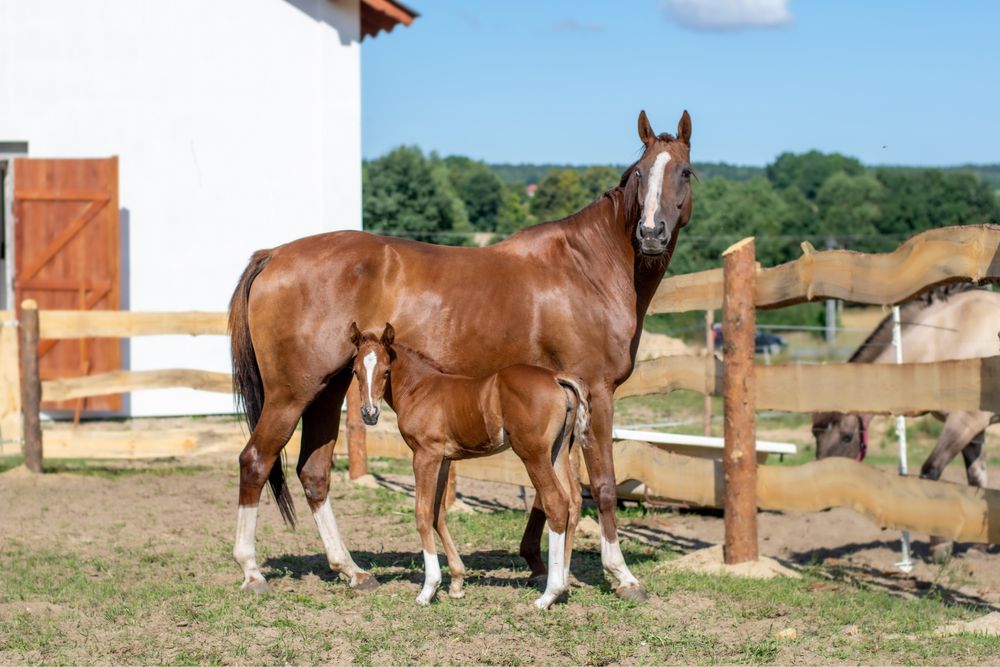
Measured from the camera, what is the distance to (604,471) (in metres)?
5.77

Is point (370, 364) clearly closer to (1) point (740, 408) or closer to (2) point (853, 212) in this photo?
(1) point (740, 408)

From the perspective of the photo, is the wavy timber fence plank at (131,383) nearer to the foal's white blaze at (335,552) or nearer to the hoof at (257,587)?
the foal's white blaze at (335,552)

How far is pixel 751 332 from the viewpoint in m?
6.26

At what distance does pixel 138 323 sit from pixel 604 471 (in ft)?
19.5

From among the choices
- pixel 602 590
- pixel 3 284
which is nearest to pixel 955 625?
pixel 602 590

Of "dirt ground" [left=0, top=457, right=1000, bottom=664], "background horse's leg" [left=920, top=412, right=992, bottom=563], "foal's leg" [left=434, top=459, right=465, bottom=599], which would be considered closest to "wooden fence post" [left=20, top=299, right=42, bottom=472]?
"dirt ground" [left=0, top=457, right=1000, bottom=664]

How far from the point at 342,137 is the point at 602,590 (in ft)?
29.5

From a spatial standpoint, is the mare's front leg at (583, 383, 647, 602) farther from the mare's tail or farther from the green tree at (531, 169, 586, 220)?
the green tree at (531, 169, 586, 220)

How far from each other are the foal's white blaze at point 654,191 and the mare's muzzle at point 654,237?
0.06ft

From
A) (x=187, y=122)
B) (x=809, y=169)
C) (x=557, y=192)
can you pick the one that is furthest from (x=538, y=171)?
(x=187, y=122)

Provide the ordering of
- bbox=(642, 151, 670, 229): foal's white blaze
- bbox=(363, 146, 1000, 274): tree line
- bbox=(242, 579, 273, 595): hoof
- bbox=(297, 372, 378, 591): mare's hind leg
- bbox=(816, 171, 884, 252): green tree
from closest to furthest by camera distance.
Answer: bbox=(642, 151, 670, 229): foal's white blaze, bbox=(242, 579, 273, 595): hoof, bbox=(297, 372, 378, 591): mare's hind leg, bbox=(363, 146, 1000, 274): tree line, bbox=(816, 171, 884, 252): green tree

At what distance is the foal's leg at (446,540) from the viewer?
5.42m

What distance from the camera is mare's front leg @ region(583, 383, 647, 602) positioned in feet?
18.6

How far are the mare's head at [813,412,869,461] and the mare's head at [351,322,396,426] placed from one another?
180 inches
